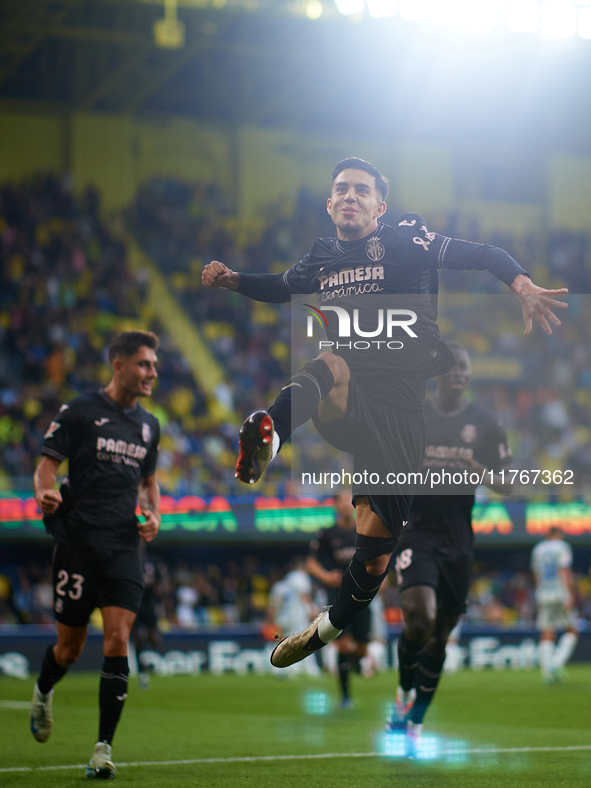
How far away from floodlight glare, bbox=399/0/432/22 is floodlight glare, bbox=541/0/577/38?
9.28 ft

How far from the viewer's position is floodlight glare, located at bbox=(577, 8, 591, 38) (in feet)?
79.4

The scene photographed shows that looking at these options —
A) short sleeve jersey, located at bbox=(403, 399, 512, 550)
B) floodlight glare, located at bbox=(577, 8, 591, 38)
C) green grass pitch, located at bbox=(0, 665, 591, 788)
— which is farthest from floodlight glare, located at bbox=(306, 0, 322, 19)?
short sleeve jersey, located at bbox=(403, 399, 512, 550)

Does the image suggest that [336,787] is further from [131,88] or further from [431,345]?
[131,88]

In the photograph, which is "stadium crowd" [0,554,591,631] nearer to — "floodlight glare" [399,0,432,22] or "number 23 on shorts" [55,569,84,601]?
"number 23 on shorts" [55,569,84,601]

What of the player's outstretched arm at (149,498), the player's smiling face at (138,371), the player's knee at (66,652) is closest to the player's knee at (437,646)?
the player's outstretched arm at (149,498)

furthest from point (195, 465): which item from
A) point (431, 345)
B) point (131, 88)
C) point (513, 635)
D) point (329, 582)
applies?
point (431, 345)

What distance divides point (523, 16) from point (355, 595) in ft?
72.0

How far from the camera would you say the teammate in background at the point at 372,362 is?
5.14m

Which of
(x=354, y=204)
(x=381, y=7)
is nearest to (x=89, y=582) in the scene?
(x=354, y=204)

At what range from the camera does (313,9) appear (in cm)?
2386

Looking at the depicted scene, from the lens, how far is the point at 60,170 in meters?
25.7

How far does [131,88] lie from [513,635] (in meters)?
16.6

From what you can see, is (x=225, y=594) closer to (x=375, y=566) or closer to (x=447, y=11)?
(x=447, y=11)

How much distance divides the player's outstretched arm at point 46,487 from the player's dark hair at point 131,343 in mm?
817
